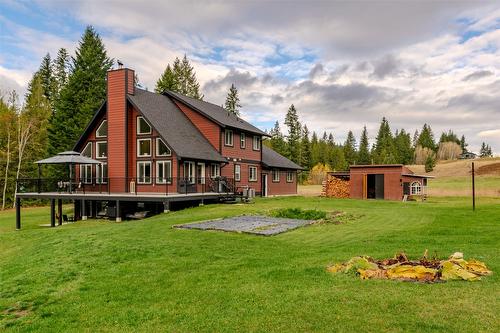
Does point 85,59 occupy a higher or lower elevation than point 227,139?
higher

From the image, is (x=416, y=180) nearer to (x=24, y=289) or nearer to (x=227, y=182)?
(x=227, y=182)

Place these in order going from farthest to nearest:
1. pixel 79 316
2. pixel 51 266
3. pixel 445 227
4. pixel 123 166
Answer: pixel 123 166 < pixel 445 227 < pixel 51 266 < pixel 79 316

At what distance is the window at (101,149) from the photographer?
28812 mm

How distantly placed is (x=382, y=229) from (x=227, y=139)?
1859 cm

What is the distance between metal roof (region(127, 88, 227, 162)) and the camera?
25844mm

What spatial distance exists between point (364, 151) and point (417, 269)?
99166 millimetres

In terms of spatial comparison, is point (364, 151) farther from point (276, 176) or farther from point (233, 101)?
point (276, 176)

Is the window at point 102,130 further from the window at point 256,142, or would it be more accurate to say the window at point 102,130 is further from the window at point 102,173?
the window at point 256,142

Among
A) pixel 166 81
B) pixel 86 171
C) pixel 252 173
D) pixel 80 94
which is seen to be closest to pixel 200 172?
pixel 252 173

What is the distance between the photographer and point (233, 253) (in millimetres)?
10242

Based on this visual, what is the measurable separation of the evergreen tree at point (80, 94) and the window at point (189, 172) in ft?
66.6

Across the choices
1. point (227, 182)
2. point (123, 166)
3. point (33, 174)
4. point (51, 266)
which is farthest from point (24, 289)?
point (33, 174)

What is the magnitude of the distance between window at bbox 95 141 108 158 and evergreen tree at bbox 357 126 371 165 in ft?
259

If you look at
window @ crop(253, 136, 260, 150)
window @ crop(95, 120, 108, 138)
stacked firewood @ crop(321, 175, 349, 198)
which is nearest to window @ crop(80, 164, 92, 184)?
window @ crop(95, 120, 108, 138)
